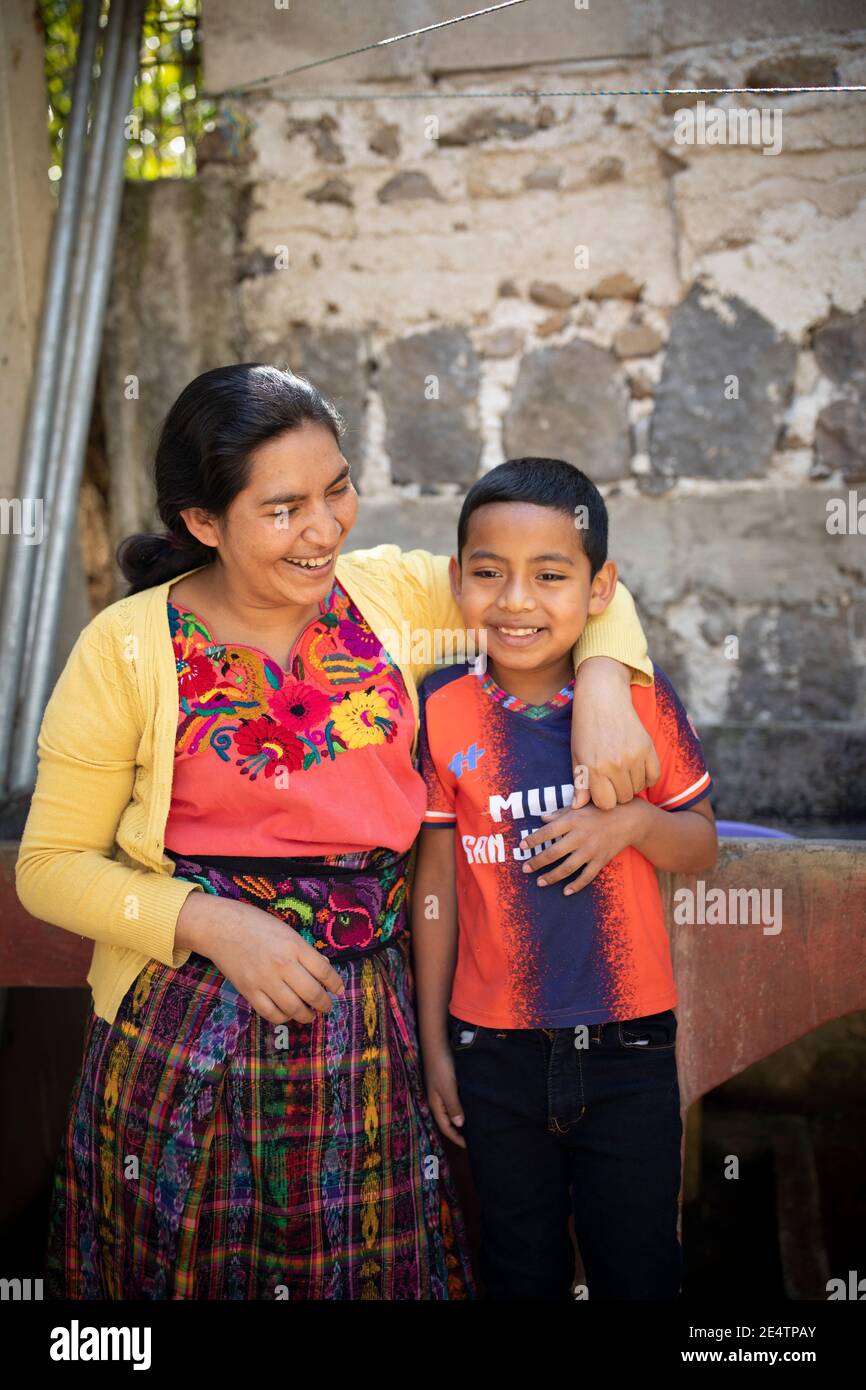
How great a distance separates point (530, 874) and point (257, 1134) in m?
0.57

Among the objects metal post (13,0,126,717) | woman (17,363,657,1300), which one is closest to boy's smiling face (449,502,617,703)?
woman (17,363,657,1300)

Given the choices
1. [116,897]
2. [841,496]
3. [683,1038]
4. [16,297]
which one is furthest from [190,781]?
[841,496]

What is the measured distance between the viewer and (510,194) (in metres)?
3.21

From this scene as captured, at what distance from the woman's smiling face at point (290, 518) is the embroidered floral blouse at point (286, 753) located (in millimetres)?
125

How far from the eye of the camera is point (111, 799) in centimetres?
164

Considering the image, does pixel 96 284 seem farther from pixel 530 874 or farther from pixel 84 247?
pixel 530 874

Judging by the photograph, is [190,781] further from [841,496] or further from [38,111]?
[38,111]

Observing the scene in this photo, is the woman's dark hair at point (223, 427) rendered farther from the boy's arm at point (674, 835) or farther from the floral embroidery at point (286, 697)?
the boy's arm at point (674, 835)

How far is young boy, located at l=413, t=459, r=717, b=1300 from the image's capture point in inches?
65.1

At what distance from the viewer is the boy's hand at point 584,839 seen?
5.38ft

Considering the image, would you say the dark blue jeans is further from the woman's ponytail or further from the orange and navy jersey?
the woman's ponytail

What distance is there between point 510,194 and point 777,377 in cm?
96

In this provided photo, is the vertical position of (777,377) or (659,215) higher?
(659,215)

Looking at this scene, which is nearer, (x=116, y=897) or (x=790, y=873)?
(x=116, y=897)
